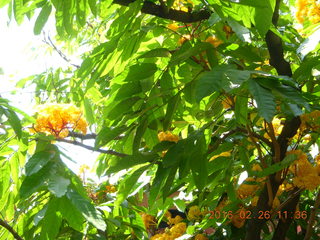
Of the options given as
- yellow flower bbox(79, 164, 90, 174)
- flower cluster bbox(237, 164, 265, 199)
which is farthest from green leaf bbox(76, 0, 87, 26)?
yellow flower bbox(79, 164, 90, 174)

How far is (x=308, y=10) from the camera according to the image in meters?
1.59

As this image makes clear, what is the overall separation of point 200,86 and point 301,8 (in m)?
1.01

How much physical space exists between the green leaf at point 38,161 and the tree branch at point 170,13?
0.47 metres

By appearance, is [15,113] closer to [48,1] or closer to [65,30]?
[65,30]

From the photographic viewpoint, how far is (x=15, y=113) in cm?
116

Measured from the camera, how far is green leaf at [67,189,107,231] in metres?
1.00

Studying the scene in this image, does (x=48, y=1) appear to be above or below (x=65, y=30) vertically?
above

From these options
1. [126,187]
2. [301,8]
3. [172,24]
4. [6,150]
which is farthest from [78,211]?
[301,8]

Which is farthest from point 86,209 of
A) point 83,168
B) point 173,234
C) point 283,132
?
point 83,168

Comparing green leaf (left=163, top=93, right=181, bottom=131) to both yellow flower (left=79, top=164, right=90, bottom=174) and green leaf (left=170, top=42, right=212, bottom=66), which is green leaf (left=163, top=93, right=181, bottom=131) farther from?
yellow flower (left=79, top=164, right=90, bottom=174)

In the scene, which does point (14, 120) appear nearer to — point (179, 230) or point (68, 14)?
point (68, 14)

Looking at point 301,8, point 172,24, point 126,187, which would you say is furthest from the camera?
point 301,8

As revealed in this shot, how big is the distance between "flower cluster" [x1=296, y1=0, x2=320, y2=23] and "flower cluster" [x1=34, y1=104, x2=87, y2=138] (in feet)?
3.06

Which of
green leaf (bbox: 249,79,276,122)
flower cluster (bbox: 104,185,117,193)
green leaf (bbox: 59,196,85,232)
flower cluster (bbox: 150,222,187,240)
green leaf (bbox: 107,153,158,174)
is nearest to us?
green leaf (bbox: 249,79,276,122)
